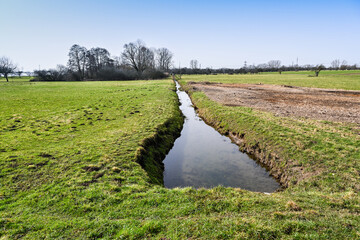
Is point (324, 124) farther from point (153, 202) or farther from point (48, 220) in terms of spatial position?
point (48, 220)

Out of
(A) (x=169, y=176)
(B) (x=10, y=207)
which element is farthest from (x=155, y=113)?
(B) (x=10, y=207)

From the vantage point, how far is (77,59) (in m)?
87.0

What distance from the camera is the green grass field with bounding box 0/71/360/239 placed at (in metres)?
4.80

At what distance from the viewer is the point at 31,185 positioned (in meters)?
7.11

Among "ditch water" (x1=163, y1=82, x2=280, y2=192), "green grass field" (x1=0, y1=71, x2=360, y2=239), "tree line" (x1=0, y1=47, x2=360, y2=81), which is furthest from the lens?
"tree line" (x1=0, y1=47, x2=360, y2=81)

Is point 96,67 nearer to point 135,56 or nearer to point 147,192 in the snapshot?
point 135,56

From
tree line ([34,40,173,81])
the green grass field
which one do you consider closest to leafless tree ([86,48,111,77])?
tree line ([34,40,173,81])

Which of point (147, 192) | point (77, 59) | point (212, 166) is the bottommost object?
point (212, 166)

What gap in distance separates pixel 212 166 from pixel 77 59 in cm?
9513

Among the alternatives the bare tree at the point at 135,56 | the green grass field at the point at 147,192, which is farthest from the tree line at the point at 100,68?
the green grass field at the point at 147,192

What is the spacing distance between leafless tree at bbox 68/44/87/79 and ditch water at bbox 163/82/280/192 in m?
87.4

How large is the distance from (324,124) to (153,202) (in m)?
13.7

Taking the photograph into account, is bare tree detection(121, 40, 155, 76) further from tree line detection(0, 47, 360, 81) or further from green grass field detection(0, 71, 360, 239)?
green grass field detection(0, 71, 360, 239)

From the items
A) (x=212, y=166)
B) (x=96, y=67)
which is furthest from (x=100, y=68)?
(x=212, y=166)
